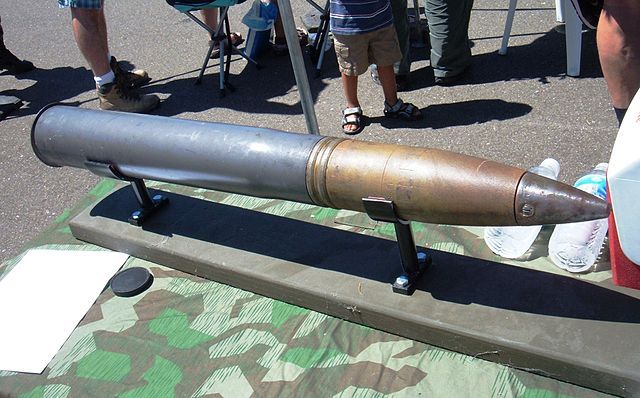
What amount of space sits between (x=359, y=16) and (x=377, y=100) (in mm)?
846

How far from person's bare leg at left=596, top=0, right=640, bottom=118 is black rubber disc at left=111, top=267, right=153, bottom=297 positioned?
170 centimetres

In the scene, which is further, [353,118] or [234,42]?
[234,42]

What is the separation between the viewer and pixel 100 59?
159 inches

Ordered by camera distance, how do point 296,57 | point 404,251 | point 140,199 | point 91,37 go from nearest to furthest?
point 404,251
point 140,199
point 296,57
point 91,37

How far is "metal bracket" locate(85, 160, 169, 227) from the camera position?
2.12 m

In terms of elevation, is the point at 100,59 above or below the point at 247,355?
above

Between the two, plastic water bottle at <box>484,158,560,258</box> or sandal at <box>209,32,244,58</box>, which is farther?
sandal at <box>209,32,244,58</box>

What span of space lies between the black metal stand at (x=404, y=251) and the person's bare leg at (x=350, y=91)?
2.00 meters

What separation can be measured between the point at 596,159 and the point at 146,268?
2137 mm

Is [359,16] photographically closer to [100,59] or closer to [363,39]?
[363,39]

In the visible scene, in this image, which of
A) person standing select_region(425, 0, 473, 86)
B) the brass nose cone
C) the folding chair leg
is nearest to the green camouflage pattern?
the brass nose cone

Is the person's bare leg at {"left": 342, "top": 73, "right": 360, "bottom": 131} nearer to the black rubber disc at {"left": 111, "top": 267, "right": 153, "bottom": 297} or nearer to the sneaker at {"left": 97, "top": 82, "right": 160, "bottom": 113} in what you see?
the sneaker at {"left": 97, "top": 82, "right": 160, "bottom": 113}

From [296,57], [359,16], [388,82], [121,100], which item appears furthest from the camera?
[121,100]

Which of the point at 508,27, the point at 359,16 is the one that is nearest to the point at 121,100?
the point at 359,16
